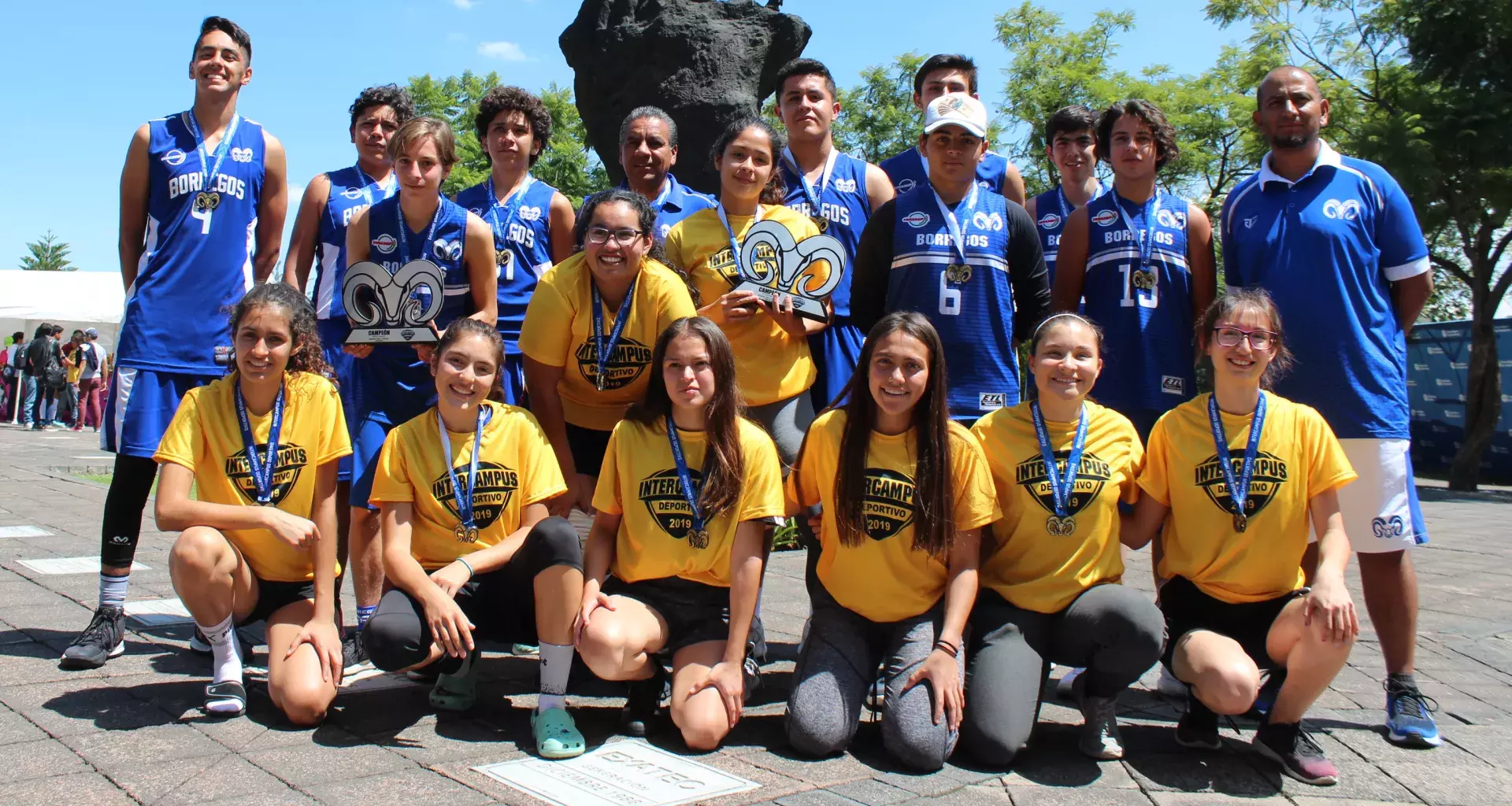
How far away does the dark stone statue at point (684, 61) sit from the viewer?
9773 millimetres

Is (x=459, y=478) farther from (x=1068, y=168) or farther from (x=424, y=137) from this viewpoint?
(x=1068, y=168)

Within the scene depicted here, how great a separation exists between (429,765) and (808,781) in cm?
103

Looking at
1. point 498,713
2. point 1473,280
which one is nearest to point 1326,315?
point 498,713

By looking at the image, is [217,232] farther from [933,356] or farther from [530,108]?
[933,356]

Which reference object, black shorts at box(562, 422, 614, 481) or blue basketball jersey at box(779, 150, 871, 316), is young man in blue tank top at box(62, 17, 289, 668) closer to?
black shorts at box(562, 422, 614, 481)

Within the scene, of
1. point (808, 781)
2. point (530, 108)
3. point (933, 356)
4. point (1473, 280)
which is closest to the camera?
point (808, 781)

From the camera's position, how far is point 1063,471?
11.7 feet

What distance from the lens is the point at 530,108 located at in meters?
5.18

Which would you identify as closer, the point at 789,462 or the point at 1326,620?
the point at 1326,620

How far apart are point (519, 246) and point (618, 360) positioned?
3.67ft

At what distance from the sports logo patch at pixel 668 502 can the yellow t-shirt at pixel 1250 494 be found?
4.84 feet

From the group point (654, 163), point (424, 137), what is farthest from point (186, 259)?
point (654, 163)

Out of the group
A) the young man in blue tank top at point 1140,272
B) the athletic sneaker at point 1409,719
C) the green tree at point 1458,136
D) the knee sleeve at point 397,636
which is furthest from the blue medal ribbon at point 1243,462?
the green tree at point 1458,136

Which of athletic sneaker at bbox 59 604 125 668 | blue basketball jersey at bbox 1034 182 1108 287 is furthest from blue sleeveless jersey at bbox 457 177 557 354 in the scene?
blue basketball jersey at bbox 1034 182 1108 287
